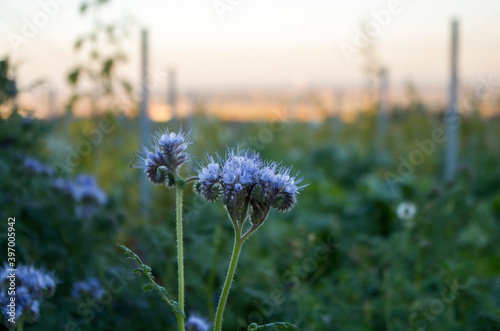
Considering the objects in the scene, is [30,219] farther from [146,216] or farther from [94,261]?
[146,216]

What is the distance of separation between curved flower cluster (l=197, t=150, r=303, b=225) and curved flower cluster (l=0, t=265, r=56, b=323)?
72 cm

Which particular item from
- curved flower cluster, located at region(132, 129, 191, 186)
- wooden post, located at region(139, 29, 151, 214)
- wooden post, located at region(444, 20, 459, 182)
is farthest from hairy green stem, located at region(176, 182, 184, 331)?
wooden post, located at region(444, 20, 459, 182)

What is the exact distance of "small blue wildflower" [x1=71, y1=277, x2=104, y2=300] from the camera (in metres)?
2.69

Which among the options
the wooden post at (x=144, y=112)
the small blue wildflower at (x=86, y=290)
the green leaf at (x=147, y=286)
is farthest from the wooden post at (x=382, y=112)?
the green leaf at (x=147, y=286)

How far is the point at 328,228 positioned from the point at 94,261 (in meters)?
2.65

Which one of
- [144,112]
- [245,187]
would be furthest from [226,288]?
[144,112]

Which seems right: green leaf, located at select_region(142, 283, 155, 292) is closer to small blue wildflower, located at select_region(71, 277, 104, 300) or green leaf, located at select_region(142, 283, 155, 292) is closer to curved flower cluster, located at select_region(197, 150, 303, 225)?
curved flower cluster, located at select_region(197, 150, 303, 225)

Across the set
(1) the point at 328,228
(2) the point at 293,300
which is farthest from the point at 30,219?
A: (1) the point at 328,228

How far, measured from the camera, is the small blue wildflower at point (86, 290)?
269 cm

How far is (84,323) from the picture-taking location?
2449 mm

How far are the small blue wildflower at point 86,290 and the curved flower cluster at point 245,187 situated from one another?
1.31 meters

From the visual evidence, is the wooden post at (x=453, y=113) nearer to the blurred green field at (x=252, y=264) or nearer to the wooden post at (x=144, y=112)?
the blurred green field at (x=252, y=264)

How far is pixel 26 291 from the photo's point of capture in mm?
1884

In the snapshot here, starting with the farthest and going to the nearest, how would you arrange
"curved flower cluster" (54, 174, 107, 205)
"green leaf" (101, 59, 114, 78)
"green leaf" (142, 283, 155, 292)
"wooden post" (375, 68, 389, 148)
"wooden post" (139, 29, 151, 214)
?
"wooden post" (375, 68, 389, 148)
"wooden post" (139, 29, 151, 214)
"green leaf" (101, 59, 114, 78)
"curved flower cluster" (54, 174, 107, 205)
"green leaf" (142, 283, 155, 292)
